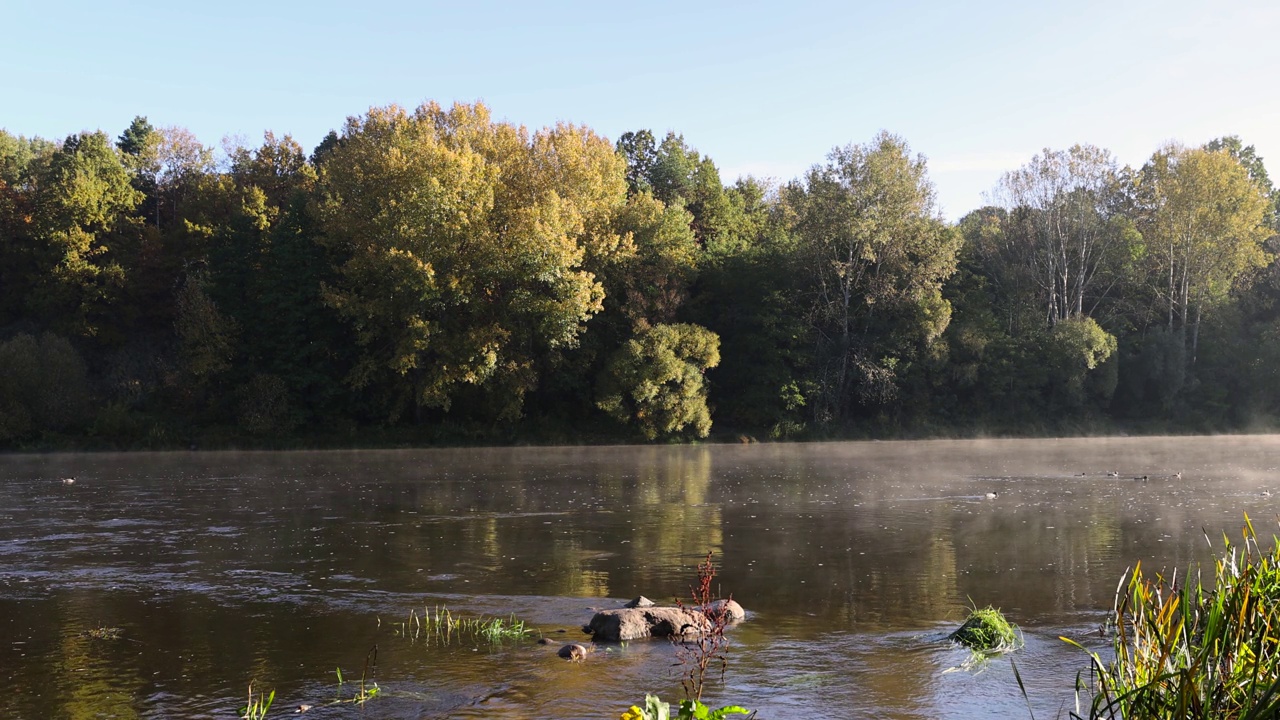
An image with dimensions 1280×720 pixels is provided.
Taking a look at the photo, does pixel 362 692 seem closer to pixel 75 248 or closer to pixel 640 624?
pixel 640 624

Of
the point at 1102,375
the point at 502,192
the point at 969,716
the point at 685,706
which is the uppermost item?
the point at 502,192

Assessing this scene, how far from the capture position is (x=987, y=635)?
423 inches

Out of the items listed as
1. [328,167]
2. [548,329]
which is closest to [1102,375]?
[548,329]

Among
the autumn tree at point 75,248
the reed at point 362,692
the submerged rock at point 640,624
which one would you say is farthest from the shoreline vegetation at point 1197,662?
the autumn tree at point 75,248

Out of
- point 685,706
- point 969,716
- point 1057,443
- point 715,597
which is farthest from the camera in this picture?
point 1057,443

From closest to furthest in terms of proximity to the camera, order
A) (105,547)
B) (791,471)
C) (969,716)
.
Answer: (969,716)
(105,547)
(791,471)

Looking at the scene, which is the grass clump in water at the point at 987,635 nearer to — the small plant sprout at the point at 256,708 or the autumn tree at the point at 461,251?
the small plant sprout at the point at 256,708

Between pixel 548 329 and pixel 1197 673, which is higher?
pixel 548 329

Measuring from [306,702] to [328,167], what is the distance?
4866cm

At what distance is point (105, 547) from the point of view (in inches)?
712

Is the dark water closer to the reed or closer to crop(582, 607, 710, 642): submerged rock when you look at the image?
the reed

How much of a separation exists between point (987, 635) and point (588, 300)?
38281 mm

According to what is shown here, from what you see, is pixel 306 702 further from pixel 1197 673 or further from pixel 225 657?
pixel 1197 673

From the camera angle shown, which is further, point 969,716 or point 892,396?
point 892,396
